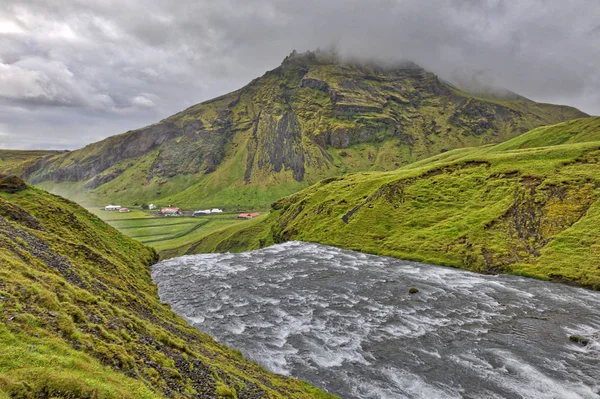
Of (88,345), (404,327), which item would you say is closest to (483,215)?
(404,327)

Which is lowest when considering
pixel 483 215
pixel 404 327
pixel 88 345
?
pixel 404 327

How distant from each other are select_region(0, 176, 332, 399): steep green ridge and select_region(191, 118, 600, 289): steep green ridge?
190ft

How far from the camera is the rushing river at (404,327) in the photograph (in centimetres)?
2944

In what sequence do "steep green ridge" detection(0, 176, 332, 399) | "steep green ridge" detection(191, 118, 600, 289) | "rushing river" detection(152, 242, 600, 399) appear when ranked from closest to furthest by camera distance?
"steep green ridge" detection(0, 176, 332, 399), "rushing river" detection(152, 242, 600, 399), "steep green ridge" detection(191, 118, 600, 289)

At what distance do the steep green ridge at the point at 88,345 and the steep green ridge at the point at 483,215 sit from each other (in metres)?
58.0

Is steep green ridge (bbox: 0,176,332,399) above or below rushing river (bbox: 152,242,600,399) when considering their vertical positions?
above

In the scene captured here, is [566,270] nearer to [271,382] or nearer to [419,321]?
[419,321]

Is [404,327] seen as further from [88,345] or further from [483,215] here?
[483,215]

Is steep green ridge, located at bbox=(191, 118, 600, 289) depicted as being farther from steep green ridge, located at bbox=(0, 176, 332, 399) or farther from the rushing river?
steep green ridge, located at bbox=(0, 176, 332, 399)

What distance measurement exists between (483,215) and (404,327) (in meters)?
54.8

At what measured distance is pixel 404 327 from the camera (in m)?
40.1

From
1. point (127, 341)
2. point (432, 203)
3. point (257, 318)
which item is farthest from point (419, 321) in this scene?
point (432, 203)

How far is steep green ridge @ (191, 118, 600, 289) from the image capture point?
63.2m

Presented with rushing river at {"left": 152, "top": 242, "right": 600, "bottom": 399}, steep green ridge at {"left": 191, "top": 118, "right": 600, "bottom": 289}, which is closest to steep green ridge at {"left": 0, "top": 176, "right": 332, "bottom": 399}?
rushing river at {"left": 152, "top": 242, "right": 600, "bottom": 399}
